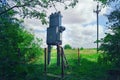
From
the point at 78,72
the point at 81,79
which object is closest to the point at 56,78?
the point at 81,79

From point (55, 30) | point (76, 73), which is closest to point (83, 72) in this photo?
point (76, 73)

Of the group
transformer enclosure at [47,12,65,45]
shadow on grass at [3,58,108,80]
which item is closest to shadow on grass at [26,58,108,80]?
shadow on grass at [3,58,108,80]

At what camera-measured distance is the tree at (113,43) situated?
22156 mm

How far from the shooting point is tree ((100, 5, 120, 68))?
22.2 metres

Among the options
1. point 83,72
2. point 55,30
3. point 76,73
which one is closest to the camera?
point 76,73

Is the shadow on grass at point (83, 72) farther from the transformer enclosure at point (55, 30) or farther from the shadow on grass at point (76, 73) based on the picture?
the transformer enclosure at point (55, 30)

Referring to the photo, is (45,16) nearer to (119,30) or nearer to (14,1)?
(14,1)

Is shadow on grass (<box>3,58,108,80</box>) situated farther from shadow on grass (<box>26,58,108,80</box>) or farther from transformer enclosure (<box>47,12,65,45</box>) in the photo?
transformer enclosure (<box>47,12,65,45</box>)

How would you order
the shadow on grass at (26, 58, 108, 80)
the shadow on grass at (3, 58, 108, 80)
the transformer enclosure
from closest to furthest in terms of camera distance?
1. the shadow on grass at (3, 58, 108, 80)
2. the shadow on grass at (26, 58, 108, 80)
3. the transformer enclosure

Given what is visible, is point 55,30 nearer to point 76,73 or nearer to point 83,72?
point 83,72

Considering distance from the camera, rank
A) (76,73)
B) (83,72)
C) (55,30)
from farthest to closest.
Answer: (55,30) → (83,72) → (76,73)

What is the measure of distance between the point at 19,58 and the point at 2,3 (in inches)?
270

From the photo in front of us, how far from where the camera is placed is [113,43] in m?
22.3

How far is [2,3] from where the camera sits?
63.8 feet
